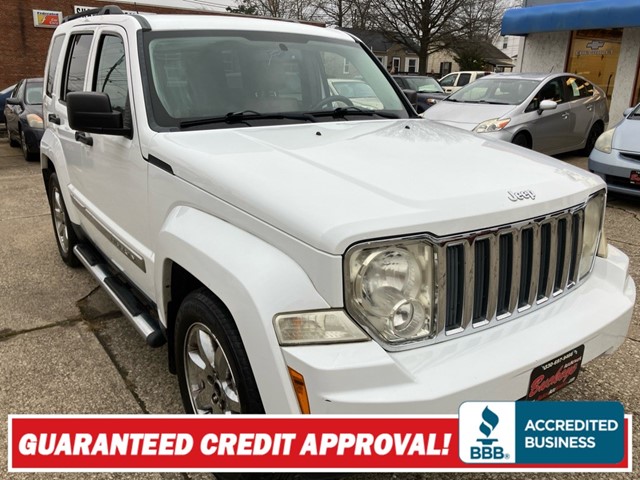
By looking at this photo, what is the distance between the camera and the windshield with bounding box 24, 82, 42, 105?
36.2 ft

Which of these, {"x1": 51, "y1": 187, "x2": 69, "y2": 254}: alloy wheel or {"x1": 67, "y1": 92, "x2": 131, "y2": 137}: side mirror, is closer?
{"x1": 67, "y1": 92, "x2": 131, "y2": 137}: side mirror

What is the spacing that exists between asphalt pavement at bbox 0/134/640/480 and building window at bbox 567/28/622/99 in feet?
39.3

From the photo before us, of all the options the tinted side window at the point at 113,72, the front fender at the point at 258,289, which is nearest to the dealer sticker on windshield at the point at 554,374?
the front fender at the point at 258,289

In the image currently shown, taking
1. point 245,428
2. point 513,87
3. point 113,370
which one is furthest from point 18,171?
point 245,428

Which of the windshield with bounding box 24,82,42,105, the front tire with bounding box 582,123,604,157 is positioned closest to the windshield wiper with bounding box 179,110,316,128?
the front tire with bounding box 582,123,604,157

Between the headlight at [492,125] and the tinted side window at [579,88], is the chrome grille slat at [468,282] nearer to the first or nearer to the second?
the headlight at [492,125]

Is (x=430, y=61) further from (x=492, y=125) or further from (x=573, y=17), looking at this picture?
(x=492, y=125)

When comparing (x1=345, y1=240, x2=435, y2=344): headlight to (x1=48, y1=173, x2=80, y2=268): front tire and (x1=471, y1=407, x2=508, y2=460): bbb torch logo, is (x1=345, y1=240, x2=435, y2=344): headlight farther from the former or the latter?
(x1=48, y1=173, x2=80, y2=268): front tire

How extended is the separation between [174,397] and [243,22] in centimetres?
227

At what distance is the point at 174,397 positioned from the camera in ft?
9.80

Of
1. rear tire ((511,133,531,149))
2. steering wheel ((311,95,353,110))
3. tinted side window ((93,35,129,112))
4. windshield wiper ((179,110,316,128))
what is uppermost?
tinted side window ((93,35,129,112))

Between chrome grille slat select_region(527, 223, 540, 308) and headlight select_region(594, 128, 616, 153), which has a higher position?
chrome grille slat select_region(527, 223, 540, 308)

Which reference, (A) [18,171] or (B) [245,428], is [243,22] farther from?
(A) [18,171]

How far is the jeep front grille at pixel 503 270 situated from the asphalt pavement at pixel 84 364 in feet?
2.90
